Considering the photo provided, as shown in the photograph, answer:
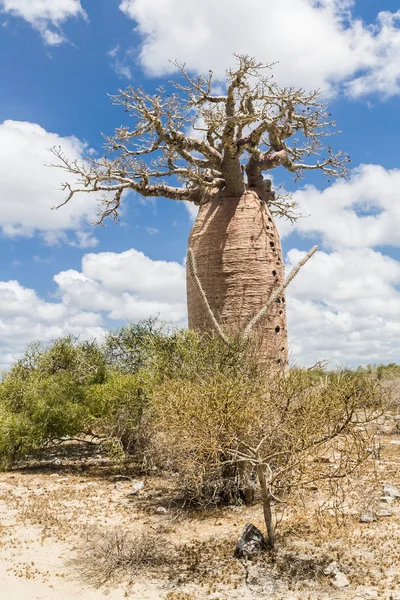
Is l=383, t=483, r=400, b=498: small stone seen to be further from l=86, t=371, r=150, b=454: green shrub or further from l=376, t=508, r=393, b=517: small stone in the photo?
l=86, t=371, r=150, b=454: green shrub

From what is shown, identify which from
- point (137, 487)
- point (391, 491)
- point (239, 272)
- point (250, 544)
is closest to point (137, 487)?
point (137, 487)

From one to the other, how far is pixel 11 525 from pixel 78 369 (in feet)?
17.7

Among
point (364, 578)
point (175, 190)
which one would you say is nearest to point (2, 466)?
point (175, 190)

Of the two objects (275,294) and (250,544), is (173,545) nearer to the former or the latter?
(250,544)

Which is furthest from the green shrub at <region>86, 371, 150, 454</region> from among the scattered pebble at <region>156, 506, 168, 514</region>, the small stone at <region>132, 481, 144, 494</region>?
the scattered pebble at <region>156, 506, 168, 514</region>

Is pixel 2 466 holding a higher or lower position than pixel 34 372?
lower

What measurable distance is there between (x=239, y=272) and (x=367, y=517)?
15.7 feet

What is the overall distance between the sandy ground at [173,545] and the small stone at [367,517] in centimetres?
6

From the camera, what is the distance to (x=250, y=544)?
17.0ft

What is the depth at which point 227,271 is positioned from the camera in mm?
9781

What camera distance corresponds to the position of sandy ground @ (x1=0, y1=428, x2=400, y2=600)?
4.51 meters

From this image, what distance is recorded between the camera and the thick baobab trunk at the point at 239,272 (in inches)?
379

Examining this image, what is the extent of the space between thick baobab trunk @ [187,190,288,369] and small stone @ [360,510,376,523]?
11.8 feet

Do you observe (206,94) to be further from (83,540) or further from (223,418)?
(83,540)
